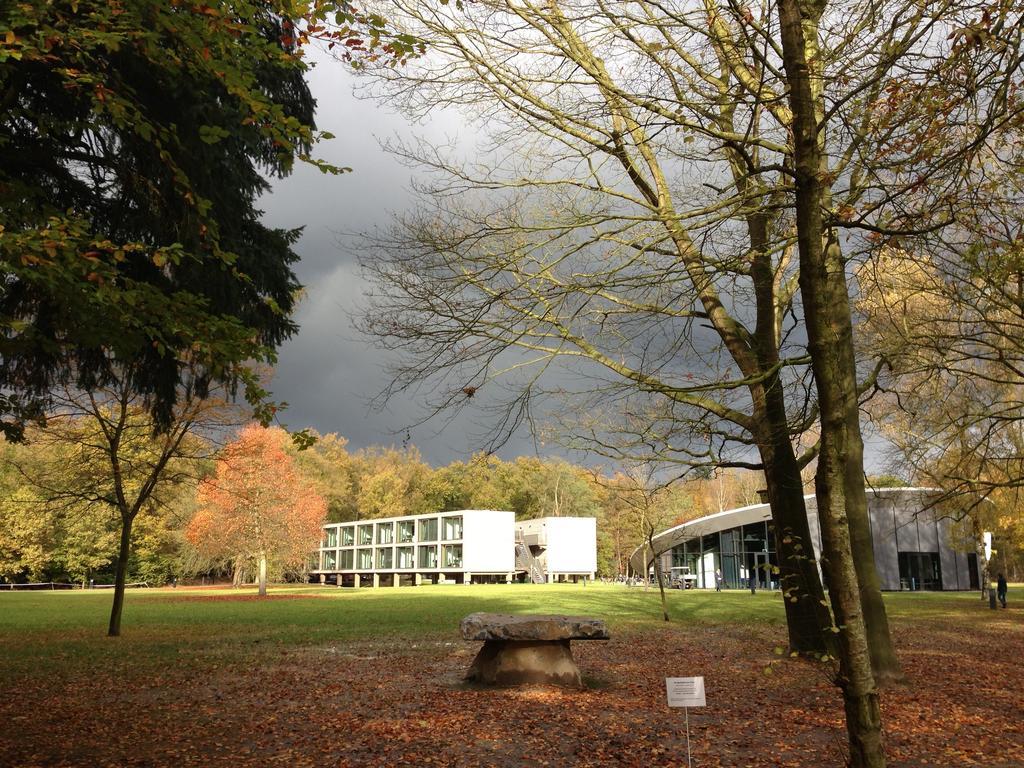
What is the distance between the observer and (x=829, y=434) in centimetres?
413

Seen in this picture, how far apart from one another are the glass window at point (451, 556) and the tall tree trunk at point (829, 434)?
6331 centimetres

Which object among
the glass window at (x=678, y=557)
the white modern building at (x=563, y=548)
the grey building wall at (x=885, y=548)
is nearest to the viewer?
the grey building wall at (x=885, y=548)

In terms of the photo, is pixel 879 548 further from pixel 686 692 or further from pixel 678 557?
pixel 686 692

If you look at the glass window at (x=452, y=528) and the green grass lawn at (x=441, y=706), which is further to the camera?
Result: the glass window at (x=452, y=528)

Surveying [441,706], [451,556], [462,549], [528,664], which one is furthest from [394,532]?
[441,706]

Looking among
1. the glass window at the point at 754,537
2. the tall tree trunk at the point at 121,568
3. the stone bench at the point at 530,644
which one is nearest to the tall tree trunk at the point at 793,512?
the stone bench at the point at 530,644

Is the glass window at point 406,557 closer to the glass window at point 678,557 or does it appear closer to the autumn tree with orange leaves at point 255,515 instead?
the glass window at point 678,557

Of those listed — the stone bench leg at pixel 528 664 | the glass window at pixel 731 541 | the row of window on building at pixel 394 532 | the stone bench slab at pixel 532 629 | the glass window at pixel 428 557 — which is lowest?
the stone bench leg at pixel 528 664

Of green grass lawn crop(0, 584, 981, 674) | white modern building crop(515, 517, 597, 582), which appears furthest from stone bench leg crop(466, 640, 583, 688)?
white modern building crop(515, 517, 597, 582)

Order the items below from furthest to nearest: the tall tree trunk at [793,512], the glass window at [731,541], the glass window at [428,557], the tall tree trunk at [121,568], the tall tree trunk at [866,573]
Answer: the glass window at [428,557] < the glass window at [731,541] < the tall tree trunk at [121,568] < the tall tree trunk at [793,512] < the tall tree trunk at [866,573]

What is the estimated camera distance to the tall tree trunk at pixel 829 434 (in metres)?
3.92

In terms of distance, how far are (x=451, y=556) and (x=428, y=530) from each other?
3.95 meters

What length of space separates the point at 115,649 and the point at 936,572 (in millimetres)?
47145

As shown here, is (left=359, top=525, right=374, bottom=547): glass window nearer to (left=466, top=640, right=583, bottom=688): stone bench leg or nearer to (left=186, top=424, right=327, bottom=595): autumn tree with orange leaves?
(left=186, top=424, right=327, bottom=595): autumn tree with orange leaves
